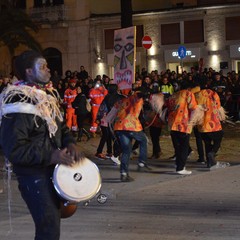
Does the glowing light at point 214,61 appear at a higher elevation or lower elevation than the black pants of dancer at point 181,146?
higher

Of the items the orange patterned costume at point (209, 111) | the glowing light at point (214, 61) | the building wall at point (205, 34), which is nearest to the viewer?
the orange patterned costume at point (209, 111)

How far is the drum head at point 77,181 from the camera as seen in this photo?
4.03 meters

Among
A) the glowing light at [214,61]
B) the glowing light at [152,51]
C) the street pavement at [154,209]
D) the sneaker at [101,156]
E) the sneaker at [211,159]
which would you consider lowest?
the street pavement at [154,209]

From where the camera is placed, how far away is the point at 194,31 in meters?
31.1

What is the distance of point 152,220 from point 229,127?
11.2m

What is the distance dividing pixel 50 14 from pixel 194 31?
8.99m

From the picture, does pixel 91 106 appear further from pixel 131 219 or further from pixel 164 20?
pixel 164 20

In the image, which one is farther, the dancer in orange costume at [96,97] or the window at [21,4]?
the window at [21,4]

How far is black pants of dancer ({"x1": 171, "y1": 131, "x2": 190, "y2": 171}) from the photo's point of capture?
32.9ft

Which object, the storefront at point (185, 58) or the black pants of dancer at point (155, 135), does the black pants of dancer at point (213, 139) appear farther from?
the storefront at point (185, 58)

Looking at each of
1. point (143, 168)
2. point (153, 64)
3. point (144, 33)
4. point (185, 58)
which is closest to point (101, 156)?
point (143, 168)

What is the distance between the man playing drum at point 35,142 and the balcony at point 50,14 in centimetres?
3081

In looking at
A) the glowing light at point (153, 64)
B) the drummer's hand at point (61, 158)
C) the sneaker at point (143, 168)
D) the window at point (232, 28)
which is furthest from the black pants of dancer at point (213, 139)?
the glowing light at point (153, 64)

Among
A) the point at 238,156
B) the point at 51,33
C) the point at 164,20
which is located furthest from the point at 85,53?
the point at 238,156
